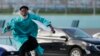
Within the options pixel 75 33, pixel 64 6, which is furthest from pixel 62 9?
pixel 75 33

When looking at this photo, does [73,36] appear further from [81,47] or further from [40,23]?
[40,23]

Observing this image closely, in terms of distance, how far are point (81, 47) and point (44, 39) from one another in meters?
1.70

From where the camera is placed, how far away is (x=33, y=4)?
47500 millimetres

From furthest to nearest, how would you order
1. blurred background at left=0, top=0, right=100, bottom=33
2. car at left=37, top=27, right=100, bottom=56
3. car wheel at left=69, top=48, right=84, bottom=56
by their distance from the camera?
blurred background at left=0, top=0, right=100, bottom=33 < car wheel at left=69, top=48, right=84, bottom=56 < car at left=37, top=27, right=100, bottom=56

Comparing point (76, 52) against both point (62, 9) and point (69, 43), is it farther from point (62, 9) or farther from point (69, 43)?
point (62, 9)

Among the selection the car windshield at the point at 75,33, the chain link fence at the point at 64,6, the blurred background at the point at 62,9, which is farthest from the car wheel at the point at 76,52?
the chain link fence at the point at 64,6

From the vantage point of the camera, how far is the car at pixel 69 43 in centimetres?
1670

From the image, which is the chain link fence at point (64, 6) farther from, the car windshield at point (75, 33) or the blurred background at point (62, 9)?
the car windshield at point (75, 33)

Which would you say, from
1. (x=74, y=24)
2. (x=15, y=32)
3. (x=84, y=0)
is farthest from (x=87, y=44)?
(x=84, y=0)

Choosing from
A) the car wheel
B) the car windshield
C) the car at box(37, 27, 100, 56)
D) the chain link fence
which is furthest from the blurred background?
the car wheel

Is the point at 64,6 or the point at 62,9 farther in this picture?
the point at 62,9

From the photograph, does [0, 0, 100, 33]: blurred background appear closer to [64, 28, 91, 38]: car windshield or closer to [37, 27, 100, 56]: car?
[64, 28, 91, 38]: car windshield

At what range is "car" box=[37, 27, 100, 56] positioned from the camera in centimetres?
1670

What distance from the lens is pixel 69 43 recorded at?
Answer: 17125 mm
